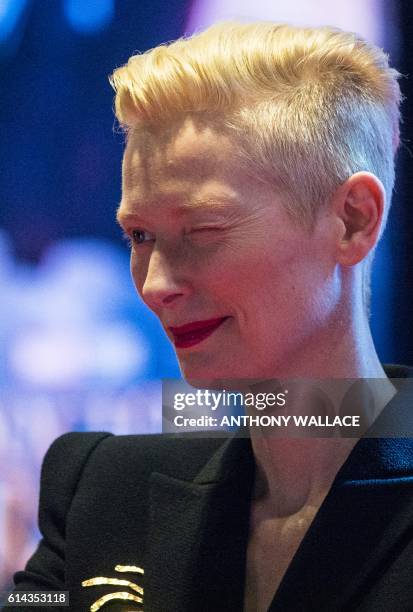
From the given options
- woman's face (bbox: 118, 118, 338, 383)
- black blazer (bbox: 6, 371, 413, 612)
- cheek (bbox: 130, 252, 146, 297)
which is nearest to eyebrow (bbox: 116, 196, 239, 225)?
woman's face (bbox: 118, 118, 338, 383)

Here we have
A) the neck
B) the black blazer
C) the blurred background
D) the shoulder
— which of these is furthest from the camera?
the blurred background

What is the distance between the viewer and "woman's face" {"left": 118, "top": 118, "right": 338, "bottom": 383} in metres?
1.01

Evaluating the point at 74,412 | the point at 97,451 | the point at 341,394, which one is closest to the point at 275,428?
the point at 341,394

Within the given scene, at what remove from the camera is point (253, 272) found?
40.2 inches

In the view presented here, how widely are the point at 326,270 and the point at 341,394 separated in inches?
6.1

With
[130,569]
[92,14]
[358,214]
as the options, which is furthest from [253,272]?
[92,14]

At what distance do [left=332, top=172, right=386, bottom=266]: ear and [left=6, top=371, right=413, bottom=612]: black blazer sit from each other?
7.3 inches

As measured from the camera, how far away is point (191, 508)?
3.68 ft

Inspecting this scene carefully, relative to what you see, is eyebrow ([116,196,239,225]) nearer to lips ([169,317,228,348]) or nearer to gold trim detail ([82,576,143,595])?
lips ([169,317,228,348])

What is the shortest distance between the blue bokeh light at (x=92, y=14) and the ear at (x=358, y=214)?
907 mm

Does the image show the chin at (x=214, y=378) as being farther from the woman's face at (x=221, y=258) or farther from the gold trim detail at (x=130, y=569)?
the gold trim detail at (x=130, y=569)

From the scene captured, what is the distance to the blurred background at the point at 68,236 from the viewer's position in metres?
1.73

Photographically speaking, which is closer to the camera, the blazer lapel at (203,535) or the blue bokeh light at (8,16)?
the blazer lapel at (203,535)

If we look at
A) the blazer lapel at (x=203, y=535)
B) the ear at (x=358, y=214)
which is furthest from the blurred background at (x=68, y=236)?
the ear at (x=358, y=214)
